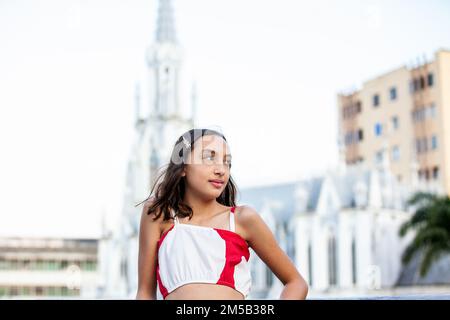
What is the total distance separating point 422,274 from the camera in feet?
122

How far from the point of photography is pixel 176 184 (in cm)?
345

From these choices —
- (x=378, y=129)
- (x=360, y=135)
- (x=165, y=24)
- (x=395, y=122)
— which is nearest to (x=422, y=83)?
(x=395, y=122)

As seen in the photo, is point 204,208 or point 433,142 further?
point 433,142

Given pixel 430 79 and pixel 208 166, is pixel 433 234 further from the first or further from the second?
pixel 208 166

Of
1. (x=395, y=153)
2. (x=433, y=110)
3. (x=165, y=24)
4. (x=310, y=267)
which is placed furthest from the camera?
(x=165, y=24)

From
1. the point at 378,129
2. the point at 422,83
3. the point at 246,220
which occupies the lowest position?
the point at 246,220

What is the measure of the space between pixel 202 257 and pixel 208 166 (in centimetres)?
40

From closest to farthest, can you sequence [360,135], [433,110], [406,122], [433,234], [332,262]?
[433,234]
[332,262]
[433,110]
[406,122]
[360,135]

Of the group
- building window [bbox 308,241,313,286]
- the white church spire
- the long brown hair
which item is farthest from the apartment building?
the long brown hair

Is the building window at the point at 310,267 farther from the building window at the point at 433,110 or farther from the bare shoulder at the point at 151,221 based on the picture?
the bare shoulder at the point at 151,221

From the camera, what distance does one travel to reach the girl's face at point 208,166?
3328 mm

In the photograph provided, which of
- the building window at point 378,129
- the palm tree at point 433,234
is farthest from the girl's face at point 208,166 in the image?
the building window at point 378,129

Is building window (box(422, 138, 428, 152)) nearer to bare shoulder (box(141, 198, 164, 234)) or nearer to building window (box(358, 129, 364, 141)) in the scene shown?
building window (box(358, 129, 364, 141))

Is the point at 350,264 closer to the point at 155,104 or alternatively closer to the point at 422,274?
the point at 422,274
